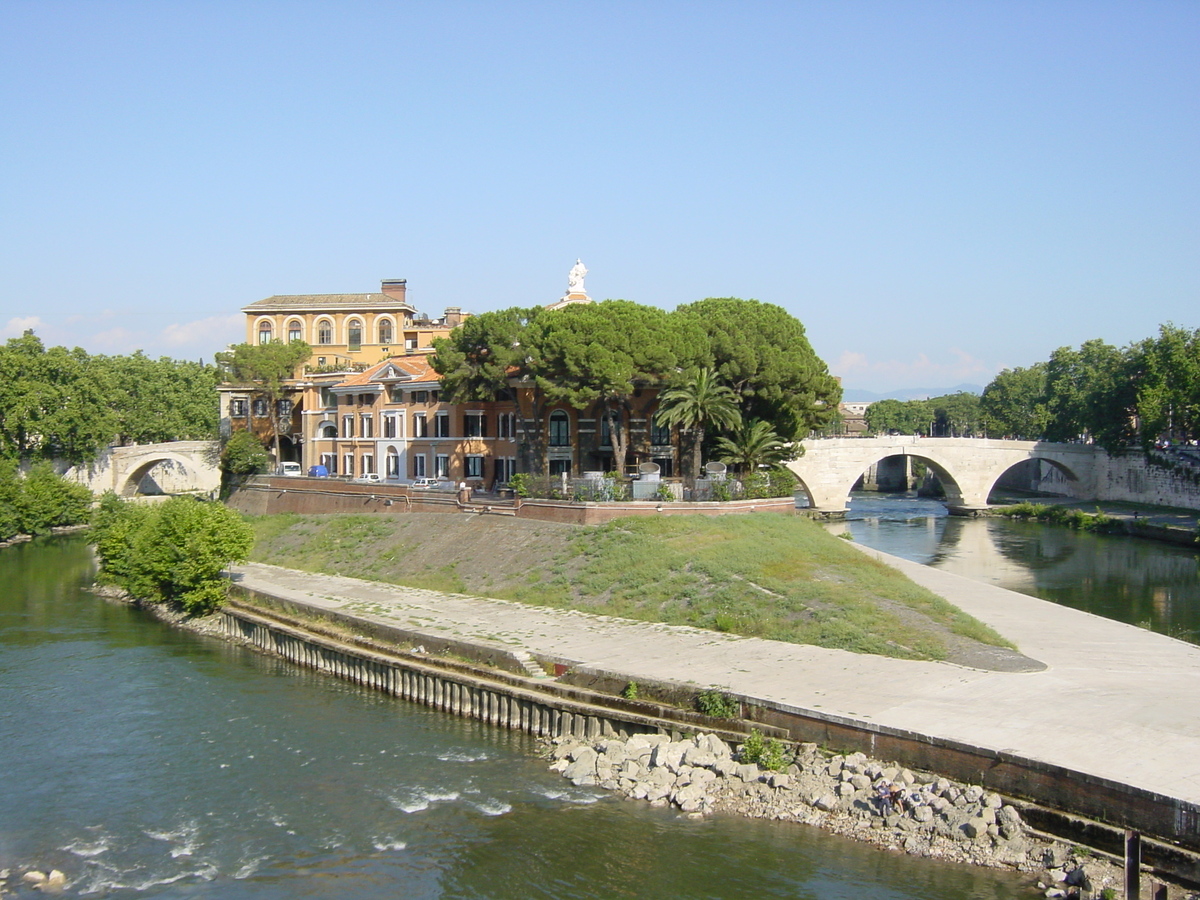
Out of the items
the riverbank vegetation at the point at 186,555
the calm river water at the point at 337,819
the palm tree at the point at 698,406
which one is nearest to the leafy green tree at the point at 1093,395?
the palm tree at the point at 698,406

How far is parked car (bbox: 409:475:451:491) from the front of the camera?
6047cm

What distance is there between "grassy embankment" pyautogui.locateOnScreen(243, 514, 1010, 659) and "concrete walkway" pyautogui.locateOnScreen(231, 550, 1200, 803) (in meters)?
1.34

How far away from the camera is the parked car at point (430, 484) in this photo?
2381 inches

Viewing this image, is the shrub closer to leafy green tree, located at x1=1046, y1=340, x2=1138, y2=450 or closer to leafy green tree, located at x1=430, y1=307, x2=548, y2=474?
leafy green tree, located at x1=430, y1=307, x2=548, y2=474

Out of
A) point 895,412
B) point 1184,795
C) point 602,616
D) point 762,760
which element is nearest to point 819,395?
point 602,616

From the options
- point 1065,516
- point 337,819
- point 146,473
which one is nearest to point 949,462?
point 1065,516

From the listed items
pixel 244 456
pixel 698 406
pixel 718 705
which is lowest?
pixel 718 705

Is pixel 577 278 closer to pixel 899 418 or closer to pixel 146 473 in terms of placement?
pixel 146 473

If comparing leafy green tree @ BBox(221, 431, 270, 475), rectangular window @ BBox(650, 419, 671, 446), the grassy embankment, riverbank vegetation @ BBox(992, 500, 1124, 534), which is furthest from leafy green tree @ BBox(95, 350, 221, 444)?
riverbank vegetation @ BBox(992, 500, 1124, 534)

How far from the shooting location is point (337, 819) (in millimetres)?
25969

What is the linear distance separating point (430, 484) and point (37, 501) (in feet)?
123

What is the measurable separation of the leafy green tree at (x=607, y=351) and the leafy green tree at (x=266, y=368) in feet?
110

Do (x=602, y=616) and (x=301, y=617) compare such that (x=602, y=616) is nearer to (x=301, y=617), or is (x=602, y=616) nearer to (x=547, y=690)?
(x=547, y=690)

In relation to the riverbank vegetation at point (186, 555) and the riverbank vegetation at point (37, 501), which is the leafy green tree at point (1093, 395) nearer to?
the riverbank vegetation at point (186, 555)
